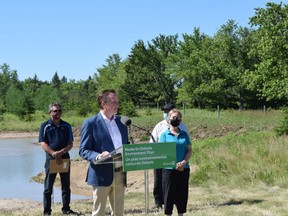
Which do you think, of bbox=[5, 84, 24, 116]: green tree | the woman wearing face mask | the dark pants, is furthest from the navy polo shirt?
bbox=[5, 84, 24, 116]: green tree

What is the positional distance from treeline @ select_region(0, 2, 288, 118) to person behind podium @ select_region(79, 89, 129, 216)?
28776 millimetres

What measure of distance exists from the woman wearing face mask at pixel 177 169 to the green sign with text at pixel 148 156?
0.92 metres

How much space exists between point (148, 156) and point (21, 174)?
15.8 m

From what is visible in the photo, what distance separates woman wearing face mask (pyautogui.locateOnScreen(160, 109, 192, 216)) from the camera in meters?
6.93

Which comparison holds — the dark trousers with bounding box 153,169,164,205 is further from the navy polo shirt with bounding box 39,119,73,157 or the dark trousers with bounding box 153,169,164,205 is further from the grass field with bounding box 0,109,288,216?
the navy polo shirt with bounding box 39,119,73,157

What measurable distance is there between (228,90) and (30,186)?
1485 inches

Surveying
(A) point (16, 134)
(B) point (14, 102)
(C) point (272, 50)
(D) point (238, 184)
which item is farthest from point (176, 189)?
(B) point (14, 102)

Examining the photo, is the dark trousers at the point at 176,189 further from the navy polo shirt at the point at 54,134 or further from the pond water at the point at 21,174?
the pond water at the point at 21,174

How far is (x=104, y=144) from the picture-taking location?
5277mm

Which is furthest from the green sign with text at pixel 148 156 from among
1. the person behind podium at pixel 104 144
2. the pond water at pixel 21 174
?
the pond water at pixel 21 174

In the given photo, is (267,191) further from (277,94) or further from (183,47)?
(183,47)

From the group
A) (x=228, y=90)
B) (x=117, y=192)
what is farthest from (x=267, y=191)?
(x=228, y=90)

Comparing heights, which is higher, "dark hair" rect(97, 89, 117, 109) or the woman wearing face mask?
"dark hair" rect(97, 89, 117, 109)

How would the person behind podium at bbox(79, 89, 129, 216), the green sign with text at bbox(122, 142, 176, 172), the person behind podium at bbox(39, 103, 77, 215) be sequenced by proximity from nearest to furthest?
1. the person behind podium at bbox(79, 89, 129, 216)
2. the green sign with text at bbox(122, 142, 176, 172)
3. the person behind podium at bbox(39, 103, 77, 215)
